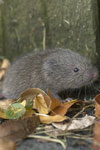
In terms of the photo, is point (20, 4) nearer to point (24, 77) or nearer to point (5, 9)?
point (5, 9)

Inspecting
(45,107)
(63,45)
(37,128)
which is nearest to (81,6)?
(63,45)

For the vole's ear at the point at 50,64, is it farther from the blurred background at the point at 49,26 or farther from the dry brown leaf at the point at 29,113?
the dry brown leaf at the point at 29,113

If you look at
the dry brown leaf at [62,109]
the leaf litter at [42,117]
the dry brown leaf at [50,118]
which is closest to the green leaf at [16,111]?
the leaf litter at [42,117]

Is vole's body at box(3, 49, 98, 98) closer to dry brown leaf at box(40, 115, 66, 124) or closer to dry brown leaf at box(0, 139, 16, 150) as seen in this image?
dry brown leaf at box(40, 115, 66, 124)

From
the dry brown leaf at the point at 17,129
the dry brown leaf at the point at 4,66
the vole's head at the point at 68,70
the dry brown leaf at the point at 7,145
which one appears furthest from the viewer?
the dry brown leaf at the point at 4,66

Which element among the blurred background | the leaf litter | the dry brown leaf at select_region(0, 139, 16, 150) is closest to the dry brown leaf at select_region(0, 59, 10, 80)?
the blurred background

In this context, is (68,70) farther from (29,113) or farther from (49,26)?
(29,113)

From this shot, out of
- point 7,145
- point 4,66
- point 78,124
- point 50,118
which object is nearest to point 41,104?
point 50,118

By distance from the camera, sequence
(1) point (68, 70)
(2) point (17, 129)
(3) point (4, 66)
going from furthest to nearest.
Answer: (3) point (4, 66) < (1) point (68, 70) < (2) point (17, 129)
